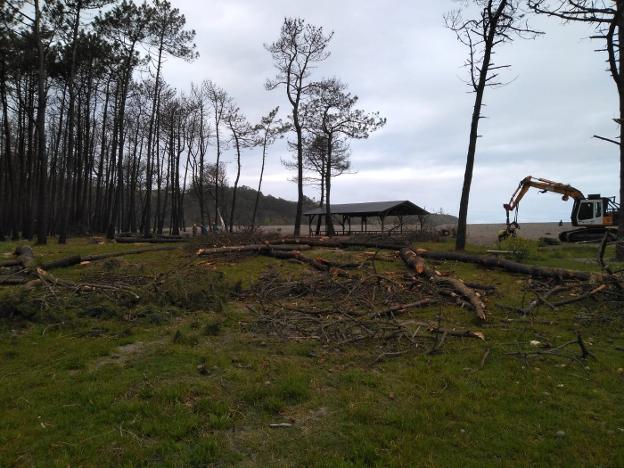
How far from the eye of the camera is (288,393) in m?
4.18

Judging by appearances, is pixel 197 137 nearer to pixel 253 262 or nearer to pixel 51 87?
pixel 51 87

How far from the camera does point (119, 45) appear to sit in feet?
81.2

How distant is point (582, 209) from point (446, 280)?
17.1 meters

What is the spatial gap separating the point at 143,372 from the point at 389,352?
2875 mm

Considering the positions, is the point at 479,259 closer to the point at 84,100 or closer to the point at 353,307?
the point at 353,307

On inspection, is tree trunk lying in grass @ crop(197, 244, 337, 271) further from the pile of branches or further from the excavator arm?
the excavator arm

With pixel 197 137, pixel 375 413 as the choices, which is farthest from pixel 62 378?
pixel 197 137

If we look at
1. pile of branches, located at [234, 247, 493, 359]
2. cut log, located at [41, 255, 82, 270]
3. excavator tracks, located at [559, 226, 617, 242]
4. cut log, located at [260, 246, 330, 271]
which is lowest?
pile of branches, located at [234, 247, 493, 359]

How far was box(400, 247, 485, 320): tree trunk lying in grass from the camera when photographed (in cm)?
740

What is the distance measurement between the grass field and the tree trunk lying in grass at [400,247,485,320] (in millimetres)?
292

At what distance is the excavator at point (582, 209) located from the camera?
21.3 meters

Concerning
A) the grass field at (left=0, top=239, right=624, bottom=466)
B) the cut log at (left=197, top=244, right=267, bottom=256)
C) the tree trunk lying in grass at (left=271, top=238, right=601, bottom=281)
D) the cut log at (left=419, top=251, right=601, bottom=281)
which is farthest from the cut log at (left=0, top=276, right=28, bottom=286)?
the cut log at (left=419, top=251, right=601, bottom=281)

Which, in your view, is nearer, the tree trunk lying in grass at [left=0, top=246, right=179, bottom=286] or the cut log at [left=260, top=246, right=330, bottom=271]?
the tree trunk lying in grass at [left=0, top=246, right=179, bottom=286]

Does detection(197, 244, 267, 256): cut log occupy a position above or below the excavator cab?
below
